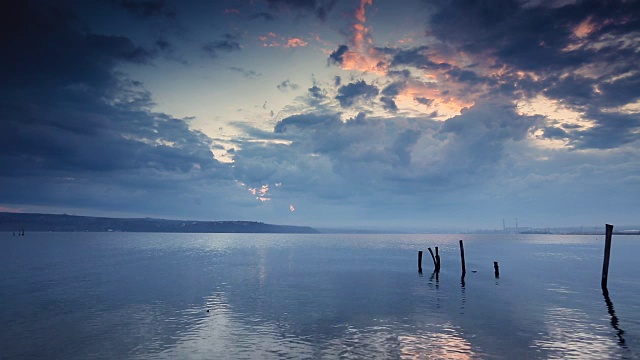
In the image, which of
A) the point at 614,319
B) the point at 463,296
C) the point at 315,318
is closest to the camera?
the point at 315,318

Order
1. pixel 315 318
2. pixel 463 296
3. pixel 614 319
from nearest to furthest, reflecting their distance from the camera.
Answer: pixel 315 318, pixel 614 319, pixel 463 296

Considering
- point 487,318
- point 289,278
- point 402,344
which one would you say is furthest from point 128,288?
point 487,318

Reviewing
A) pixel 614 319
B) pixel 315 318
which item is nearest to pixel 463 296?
pixel 614 319

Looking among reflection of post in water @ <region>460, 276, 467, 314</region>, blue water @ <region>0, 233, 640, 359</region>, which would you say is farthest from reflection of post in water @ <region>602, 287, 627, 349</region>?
reflection of post in water @ <region>460, 276, 467, 314</region>

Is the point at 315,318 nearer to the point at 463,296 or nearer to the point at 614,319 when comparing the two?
the point at 463,296

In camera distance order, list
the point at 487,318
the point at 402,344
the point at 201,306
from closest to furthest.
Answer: the point at 402,344 → the point at 487,318 → the point at 201,306

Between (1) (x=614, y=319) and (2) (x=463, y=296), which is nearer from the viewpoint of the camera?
(1) (x=614, y=319)

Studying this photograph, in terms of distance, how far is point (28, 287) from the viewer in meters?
49.2

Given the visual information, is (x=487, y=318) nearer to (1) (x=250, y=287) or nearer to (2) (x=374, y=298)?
(2) (x=374, y=298)

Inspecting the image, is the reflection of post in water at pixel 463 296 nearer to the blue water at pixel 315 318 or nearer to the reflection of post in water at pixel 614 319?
the blue water at pixel 315 318

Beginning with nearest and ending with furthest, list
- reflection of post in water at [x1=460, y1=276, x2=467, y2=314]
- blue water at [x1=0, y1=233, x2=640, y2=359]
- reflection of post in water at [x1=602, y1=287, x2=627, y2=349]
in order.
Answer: blue water at [x1=0, y1=233, x2=640, y2=359] < reflection of post in water at [x1=602, y1=287, x2=627, y2=349] < reflection of post in water at [x1=460, y1=276, x2=467, y2=314]

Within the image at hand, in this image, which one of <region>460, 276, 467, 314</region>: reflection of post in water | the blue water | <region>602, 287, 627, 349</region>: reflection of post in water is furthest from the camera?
<region>460, 276, 467, 314</region>: reflection of post in water

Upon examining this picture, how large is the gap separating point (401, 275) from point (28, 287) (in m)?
51.3

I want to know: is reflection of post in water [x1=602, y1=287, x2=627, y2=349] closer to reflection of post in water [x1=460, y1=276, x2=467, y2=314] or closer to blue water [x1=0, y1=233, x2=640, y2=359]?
blue water [x1=0, y1=233, x2=640, y2=359]
